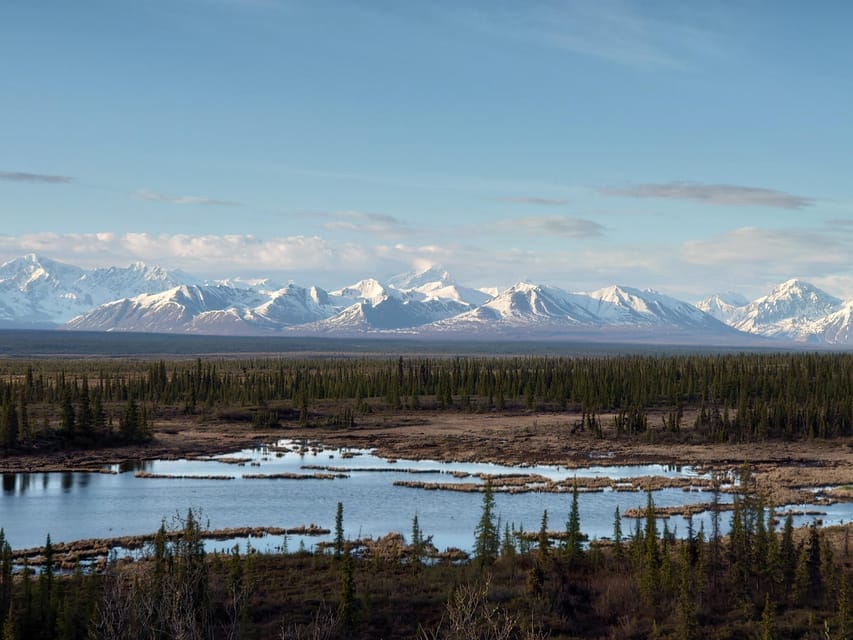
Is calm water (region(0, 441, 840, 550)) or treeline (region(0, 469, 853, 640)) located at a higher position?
treeline (region(0, 469, 853, 640))

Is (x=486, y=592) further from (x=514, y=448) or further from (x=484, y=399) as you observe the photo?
(x=484, y=399)

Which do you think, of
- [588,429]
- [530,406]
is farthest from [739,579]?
[530,406]

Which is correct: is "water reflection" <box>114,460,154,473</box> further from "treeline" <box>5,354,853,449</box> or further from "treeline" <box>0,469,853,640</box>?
"treeline" <box>0,469,853,640</box>

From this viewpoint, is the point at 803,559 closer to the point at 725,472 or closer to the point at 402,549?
the point at 402,549

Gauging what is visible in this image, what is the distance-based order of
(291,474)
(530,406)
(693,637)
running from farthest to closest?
(530,406) → (291,474) → (693,637)

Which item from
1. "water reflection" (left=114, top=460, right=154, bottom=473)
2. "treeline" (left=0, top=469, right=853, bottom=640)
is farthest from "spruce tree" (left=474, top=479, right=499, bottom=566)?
"water reflection" (left=114, top=460, right=154, bottom=473)

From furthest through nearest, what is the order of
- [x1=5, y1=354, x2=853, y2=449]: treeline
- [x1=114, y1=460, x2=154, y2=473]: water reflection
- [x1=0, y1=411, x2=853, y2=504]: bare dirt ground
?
[x1=5, y1=354, x2=853, y2=449]: treeline < [x1=114, y1=460, x2=154, y2=473]: water reflection < [x1=0, y1=411, x2=853, y2=504]: bare dirt ground
